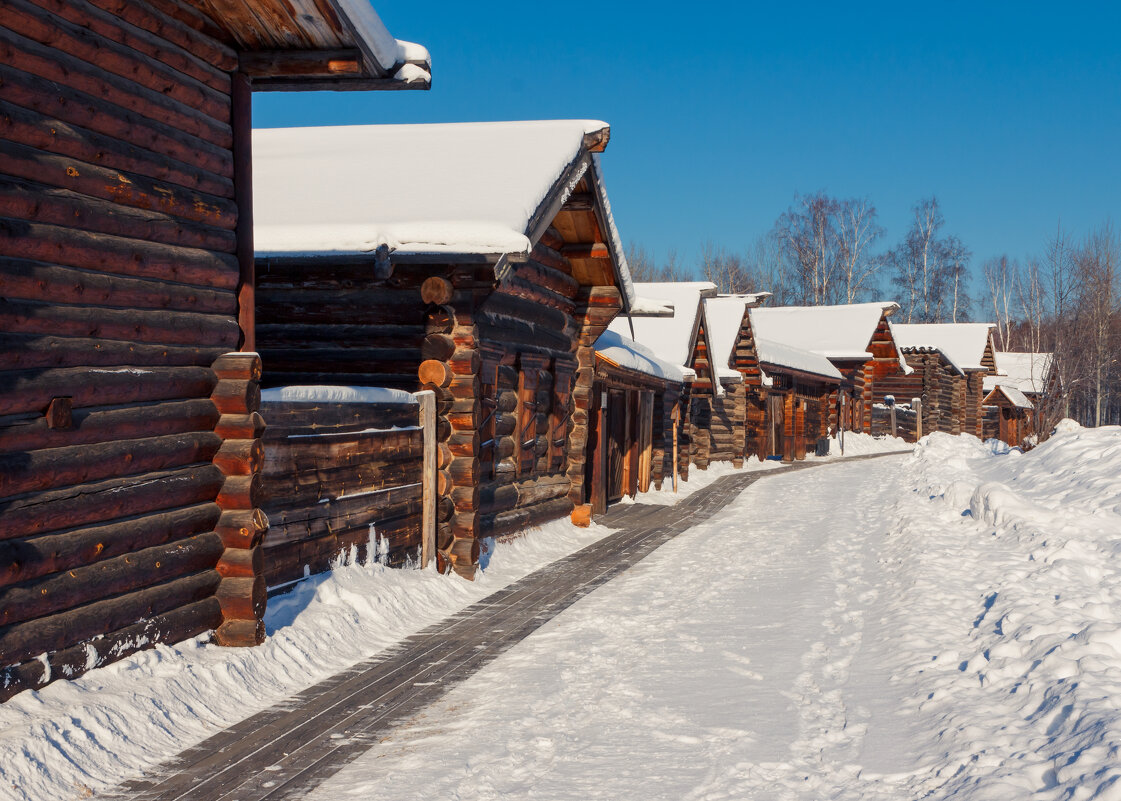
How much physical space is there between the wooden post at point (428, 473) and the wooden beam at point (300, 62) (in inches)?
135

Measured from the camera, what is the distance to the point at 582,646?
701 cm

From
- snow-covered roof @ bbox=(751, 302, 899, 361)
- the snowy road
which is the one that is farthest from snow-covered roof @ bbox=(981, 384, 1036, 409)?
the snowy road

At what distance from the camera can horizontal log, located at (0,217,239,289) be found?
15.4ft

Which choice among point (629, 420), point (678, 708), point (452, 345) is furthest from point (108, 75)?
point (629, 420)

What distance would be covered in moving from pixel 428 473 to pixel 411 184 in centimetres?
323

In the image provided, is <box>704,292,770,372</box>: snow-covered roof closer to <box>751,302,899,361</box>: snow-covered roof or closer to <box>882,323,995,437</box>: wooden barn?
<box>751,302,899,361</box>: snow-covered roof

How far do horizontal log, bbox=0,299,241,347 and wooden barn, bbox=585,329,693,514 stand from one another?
921 centimetres

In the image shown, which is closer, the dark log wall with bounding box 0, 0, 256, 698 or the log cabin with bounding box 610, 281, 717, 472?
the dark log wall with bounding box 0, 0, 256, 698

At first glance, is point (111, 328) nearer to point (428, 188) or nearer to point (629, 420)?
point (428, 188)

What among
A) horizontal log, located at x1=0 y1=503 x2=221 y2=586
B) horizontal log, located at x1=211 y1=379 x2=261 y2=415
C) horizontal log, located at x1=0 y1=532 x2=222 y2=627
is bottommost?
horizontal log, located at x1=0 y1=532 x2=222 y2=627

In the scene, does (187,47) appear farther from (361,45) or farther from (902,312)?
(902,312)

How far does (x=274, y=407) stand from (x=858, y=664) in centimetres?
428

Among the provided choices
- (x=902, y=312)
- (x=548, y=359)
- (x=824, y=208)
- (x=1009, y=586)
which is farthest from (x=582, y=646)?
(x=902, y=312)

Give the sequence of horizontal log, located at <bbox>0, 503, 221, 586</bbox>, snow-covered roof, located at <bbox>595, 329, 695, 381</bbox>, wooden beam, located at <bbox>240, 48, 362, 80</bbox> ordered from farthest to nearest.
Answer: snow-covered roof, located at <bbox>595, 329, 695, 381</bbox>
wooden beam, located at <bbox>240, 48, 362, 80</bbox>
horizontal log, located at <bbox>0, 503, 221, 586</bbox>
